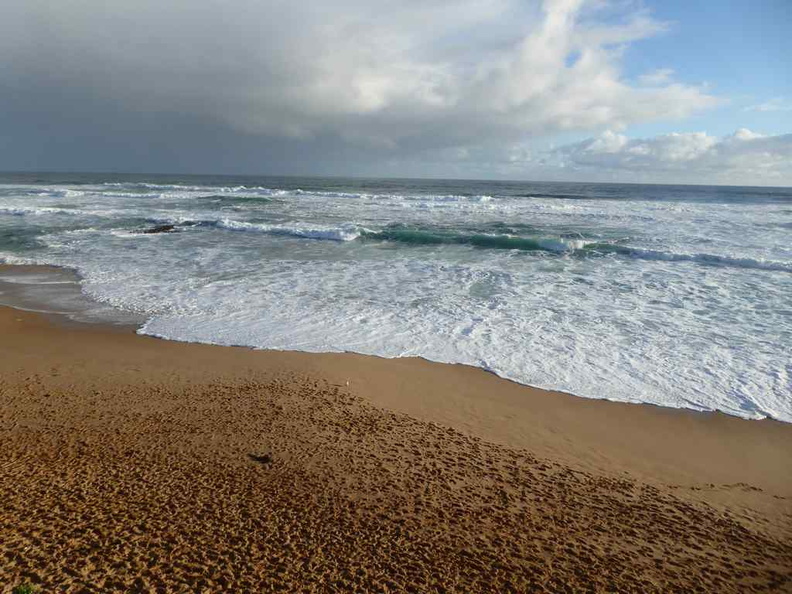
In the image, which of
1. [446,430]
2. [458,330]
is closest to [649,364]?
[458,330]

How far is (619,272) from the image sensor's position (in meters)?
13.3

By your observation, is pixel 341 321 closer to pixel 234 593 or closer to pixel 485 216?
pixel 234 593

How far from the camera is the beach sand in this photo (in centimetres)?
292

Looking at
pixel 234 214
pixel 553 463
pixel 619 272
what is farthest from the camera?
pixel 234 214

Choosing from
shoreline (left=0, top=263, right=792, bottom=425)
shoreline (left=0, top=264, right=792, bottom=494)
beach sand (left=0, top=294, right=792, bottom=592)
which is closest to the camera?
beach sand (left=0, top=294, right=792, bottom=592)

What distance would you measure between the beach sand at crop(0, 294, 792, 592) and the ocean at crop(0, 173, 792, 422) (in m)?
1.01

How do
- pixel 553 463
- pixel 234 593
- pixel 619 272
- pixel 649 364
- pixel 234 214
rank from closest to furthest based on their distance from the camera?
pixel 234 593 < pixel 553 463 < pixel 649 364 < pixel 619 272 < pixel 234 214

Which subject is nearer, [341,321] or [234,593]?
[234,593]

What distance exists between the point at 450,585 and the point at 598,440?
9.12 feet

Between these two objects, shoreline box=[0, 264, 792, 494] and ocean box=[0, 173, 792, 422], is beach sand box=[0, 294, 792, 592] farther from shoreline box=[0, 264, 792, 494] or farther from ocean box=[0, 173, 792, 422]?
ocean box=[0, 173, 792, 422]

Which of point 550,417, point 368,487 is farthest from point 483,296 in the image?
point 368,487

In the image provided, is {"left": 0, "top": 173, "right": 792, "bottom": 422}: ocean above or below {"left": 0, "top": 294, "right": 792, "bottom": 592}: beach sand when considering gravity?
above

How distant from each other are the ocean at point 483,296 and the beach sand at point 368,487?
101 cm

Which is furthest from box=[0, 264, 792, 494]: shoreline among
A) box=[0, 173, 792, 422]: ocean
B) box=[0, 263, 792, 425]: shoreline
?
box=[0, 173, 792, 422]: ocean
